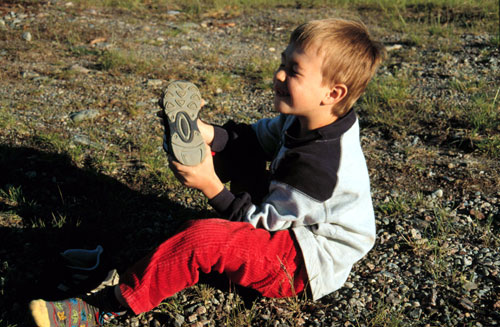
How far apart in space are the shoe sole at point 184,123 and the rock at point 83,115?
241 cm

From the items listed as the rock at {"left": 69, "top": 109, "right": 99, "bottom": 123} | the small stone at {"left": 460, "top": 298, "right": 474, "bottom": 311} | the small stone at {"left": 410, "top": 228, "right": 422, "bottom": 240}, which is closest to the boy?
the small stone at {"left": 460, "top": 298, "right": 474, "bottom": 311}

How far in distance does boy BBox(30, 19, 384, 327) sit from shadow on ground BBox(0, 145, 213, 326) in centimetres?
50

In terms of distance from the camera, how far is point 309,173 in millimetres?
2383

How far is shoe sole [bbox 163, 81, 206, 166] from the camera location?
7.83 feet

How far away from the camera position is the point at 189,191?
3678 millimetres

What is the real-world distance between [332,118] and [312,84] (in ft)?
0.85

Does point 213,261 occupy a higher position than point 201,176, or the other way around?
point 201,176

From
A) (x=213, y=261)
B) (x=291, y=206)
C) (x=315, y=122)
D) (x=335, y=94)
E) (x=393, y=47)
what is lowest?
(x=393, y=47)

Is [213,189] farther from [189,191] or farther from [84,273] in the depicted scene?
[189,191]

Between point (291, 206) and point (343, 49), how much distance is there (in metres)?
0.81

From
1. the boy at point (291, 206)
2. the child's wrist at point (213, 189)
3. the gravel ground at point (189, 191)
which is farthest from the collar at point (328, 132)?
the gravel ground at point (189, 191)

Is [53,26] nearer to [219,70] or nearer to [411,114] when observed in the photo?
[219,70]

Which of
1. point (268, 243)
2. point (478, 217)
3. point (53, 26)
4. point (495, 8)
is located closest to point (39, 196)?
point (268, 243)

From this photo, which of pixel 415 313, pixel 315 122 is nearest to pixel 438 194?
pixel 415 313
